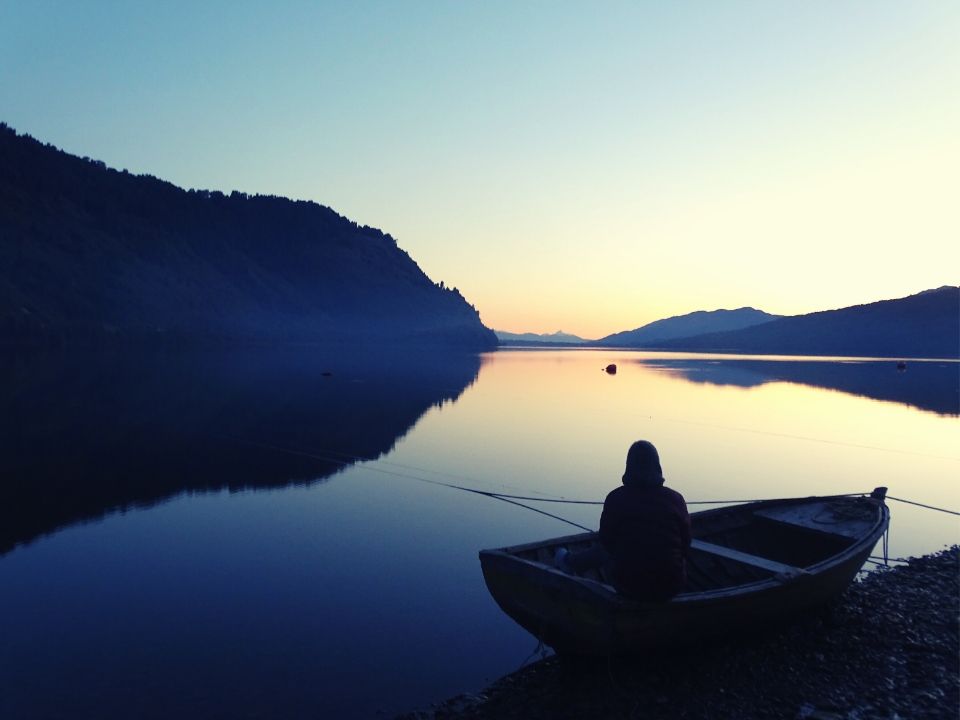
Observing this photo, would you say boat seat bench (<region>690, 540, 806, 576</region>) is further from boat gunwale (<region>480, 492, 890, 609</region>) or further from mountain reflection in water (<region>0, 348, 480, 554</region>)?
mountain reflection in water (<region>0, 348, 480, 554</region>)

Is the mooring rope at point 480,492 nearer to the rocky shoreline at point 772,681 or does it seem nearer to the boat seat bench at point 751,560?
the rocky shoreline at point 772,681

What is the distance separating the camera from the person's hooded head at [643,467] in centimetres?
827

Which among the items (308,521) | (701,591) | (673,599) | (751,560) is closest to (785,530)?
(751,560)

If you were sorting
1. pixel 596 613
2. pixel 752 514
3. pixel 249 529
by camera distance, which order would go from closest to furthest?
pixel 596 613, pixel 752 514, pixel 249 529

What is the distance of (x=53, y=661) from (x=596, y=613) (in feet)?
26.6

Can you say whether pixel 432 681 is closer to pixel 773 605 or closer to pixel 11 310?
pixel 773 605

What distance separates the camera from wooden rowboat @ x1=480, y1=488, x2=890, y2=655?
26.8ft

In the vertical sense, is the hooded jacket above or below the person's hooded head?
below

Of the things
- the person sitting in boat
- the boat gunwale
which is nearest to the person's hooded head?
the person sitting in boat

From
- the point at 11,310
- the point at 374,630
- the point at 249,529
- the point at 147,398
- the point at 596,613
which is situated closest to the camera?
Result: the point at 596,613

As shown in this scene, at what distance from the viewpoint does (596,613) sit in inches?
319

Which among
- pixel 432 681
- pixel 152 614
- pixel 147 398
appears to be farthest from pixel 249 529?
pixel 147 398

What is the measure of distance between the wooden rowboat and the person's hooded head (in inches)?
56.3

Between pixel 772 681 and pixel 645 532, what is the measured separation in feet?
9.87
